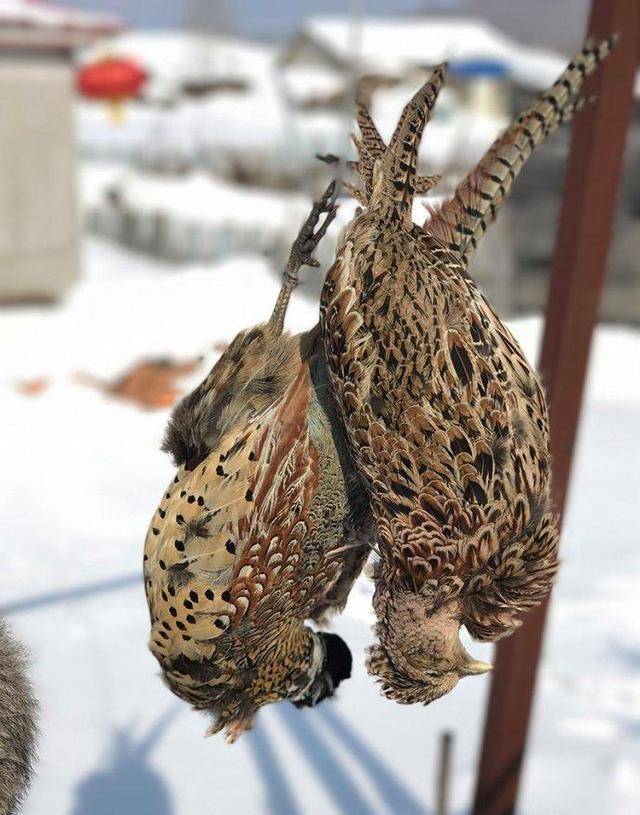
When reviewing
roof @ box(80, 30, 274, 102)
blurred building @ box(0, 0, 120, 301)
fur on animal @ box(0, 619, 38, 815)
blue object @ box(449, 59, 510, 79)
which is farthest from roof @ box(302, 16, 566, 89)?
roof @ box(80, 30, 274, 102)

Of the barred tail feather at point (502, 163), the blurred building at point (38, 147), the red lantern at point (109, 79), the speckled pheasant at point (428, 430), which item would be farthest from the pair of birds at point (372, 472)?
the red lantern at point (109, 79)

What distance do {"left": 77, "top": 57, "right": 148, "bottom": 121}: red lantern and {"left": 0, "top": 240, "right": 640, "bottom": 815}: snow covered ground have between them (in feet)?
33.5

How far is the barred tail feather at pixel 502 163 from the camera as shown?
87 cm

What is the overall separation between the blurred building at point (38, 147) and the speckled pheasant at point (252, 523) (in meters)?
5.97

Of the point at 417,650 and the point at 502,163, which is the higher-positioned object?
the point at 502,163

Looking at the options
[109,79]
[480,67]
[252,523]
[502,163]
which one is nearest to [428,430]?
[252,523]

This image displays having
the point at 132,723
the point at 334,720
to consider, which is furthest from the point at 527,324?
the point at 132,723

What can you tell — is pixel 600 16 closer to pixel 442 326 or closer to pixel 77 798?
pixel 442 326

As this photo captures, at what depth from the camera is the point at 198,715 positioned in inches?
85.2

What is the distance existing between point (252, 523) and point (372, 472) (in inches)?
4.3

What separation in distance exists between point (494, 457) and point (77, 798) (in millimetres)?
1865

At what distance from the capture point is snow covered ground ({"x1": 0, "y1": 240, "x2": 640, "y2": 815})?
2150mm

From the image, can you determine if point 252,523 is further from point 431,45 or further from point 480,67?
point 431,45

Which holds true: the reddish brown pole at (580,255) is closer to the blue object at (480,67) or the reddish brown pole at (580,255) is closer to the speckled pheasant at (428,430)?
the speckled pheasant at (428,430)
